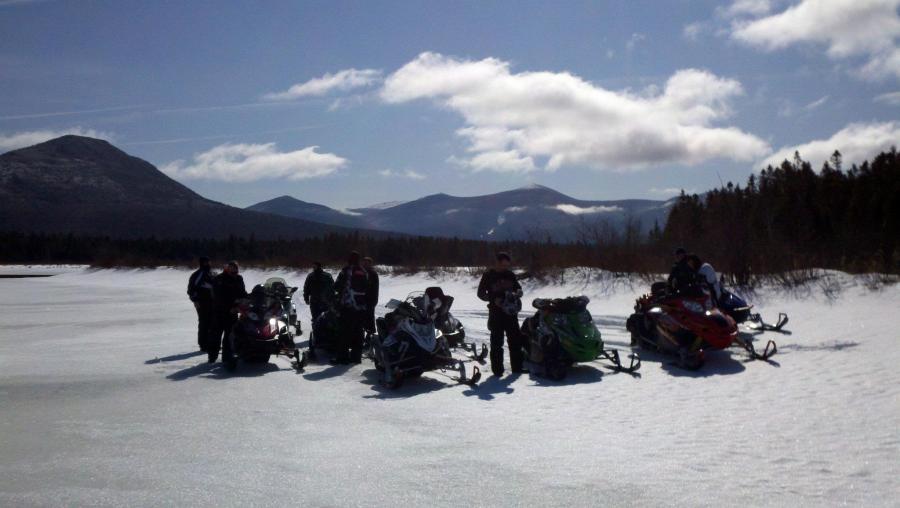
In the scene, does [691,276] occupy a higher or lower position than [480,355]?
higher

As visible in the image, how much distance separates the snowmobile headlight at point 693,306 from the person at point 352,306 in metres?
5.28

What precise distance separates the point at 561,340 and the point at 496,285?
1.31 m

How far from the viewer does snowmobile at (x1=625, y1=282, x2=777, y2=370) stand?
11.8 m

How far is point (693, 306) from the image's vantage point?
12.3 meters

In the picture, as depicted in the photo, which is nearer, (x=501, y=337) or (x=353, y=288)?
(x=501, y=337)

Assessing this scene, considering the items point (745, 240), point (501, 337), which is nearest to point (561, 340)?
point (501, 337)

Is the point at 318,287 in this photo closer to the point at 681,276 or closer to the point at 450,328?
the point at 450,328

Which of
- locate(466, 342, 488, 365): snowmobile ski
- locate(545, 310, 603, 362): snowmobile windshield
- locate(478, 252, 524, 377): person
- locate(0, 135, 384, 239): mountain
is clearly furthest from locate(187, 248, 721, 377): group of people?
locate(0, 135, 384, 239): mountain

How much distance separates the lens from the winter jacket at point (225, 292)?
12.9 metres

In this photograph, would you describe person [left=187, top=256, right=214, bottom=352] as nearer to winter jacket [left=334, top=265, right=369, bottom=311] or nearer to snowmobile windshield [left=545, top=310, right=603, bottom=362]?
winter jacket [left=334, top=265, right=369, bottom=311]

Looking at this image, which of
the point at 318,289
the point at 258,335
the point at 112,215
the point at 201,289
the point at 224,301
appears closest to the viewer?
the point at 258,335

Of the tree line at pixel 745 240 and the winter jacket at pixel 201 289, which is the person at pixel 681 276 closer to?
the winter jacket at pixel 201 289

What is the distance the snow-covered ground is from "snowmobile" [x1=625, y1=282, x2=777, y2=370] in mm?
302

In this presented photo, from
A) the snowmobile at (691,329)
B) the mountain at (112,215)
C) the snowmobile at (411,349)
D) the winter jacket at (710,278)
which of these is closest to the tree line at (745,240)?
the winter jacket at (710,278)
